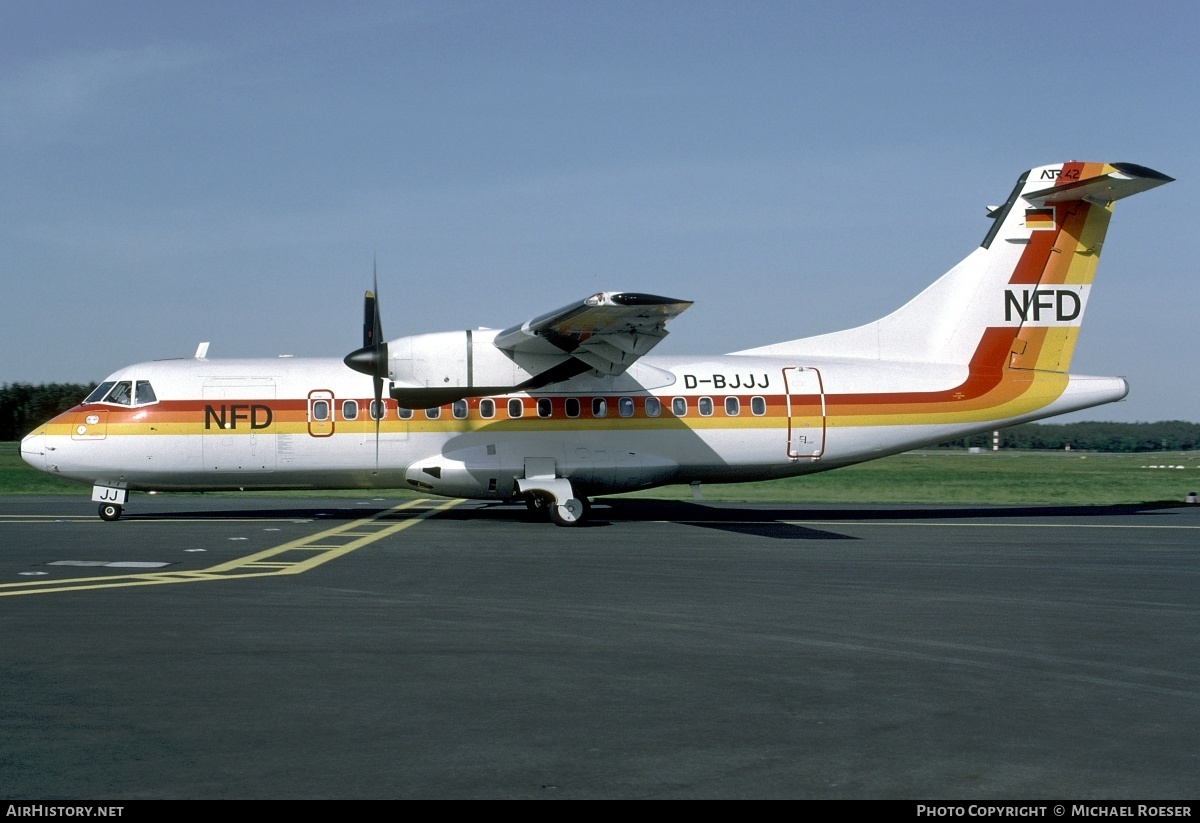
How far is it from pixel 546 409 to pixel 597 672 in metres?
12.7

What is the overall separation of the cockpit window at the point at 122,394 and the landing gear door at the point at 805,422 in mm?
13307

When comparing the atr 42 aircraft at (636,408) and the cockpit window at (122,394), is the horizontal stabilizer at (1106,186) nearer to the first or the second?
the atr 42 aircraft at (636,408)

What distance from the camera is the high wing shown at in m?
15.6

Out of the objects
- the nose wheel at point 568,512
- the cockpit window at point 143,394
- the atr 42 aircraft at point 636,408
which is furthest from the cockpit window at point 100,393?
the nose wheel at point 568,512

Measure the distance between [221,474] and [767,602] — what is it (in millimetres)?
13229

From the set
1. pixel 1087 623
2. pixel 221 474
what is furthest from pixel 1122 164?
pixel 221 474

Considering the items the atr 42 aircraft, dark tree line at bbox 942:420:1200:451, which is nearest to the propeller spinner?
the atr 42 aircraft

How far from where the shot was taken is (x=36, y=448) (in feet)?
62.9

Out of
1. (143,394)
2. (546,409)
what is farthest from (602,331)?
(143,394)

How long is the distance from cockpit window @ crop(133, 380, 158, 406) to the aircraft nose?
185 cm

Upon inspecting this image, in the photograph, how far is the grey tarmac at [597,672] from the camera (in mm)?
4863

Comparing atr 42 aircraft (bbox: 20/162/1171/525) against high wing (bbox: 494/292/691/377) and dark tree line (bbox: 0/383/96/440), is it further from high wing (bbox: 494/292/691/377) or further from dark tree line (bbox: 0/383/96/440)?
dark tree line (bbox: 0/383/96/440)

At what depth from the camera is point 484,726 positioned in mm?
5691
